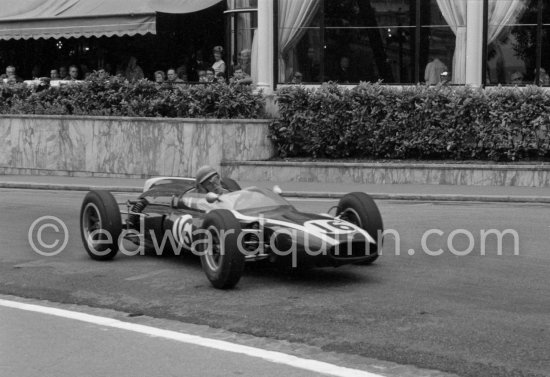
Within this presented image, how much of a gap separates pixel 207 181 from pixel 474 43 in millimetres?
13039

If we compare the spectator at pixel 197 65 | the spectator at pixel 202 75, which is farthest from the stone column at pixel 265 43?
the spectator at pixel 197 65

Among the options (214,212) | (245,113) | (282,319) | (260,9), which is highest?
(260,9)

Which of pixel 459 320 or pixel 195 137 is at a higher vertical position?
pixel 195 137

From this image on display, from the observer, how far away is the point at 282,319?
8062 millimetres

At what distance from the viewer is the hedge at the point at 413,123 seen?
19891 mm

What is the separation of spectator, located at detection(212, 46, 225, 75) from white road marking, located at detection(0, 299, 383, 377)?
15.4 metres

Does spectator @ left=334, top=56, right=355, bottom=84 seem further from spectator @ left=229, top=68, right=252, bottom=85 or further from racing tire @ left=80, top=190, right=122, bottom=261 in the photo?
racing tire @ left=80, top=190, right=122, bottom=261

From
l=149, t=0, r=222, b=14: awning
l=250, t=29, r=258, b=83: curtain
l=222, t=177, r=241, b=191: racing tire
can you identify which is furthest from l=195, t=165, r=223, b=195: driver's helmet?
l=149, t=0, r=222, b=14: awning

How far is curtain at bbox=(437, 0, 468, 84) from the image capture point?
22359mm

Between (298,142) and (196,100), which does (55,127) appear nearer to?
(196,100)

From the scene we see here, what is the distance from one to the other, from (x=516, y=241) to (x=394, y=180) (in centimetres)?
765

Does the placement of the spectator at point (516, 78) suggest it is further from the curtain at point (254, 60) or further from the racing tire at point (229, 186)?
the racing tire at point (229, 186)

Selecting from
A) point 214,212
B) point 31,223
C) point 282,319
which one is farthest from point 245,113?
point 282,319

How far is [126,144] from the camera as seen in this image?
2161 centimetres
